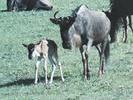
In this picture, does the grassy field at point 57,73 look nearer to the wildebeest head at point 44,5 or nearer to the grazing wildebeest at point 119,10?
the grazing wildebeest at point 119,10

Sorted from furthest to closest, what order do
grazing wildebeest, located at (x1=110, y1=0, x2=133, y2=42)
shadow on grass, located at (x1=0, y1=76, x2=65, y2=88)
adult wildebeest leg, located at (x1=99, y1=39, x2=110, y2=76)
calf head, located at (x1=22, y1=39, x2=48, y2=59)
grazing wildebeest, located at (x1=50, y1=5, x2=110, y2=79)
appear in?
grazing wildebeest, located at (x1=110, y1=0, x2=133, y2=42), adult wildebeest leg, located at (x1=99, y1=39, x2=110, y2=76), shadow on grass, located at (x1=0, y1=76, x2=65, y2=88), grazing wildebeest, located at (x1=50, y1=5, x2=110, y2=79), calf head, located at (x1=22, y1=39, x2=48, y2=59)

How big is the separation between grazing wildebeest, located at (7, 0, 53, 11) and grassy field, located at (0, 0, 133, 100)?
3.73 m

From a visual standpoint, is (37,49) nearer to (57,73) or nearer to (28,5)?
(57,73)

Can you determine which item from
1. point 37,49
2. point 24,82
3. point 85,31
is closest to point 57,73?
point 24,82

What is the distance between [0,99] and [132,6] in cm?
857

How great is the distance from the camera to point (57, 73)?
16.2m

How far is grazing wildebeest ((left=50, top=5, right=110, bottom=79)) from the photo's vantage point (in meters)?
14.8

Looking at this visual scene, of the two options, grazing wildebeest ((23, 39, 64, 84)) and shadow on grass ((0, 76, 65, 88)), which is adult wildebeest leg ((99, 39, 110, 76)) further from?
grazing wildebeest ((23, 39, 64, 84))

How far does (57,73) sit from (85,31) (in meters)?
1.50

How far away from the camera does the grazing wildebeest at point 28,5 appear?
2902 centimetres

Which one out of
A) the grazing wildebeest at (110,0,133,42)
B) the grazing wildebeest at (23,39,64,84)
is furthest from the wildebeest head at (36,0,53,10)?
the grazing wildebeest at (23,39,64,84)

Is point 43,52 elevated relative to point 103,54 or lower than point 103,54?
elevated

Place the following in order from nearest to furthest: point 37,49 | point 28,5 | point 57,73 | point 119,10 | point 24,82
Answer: point 37,49 < point 24,82 < point 57,73 < point 119,10 < point 28,5

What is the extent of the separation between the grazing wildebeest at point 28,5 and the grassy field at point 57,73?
3.73m
